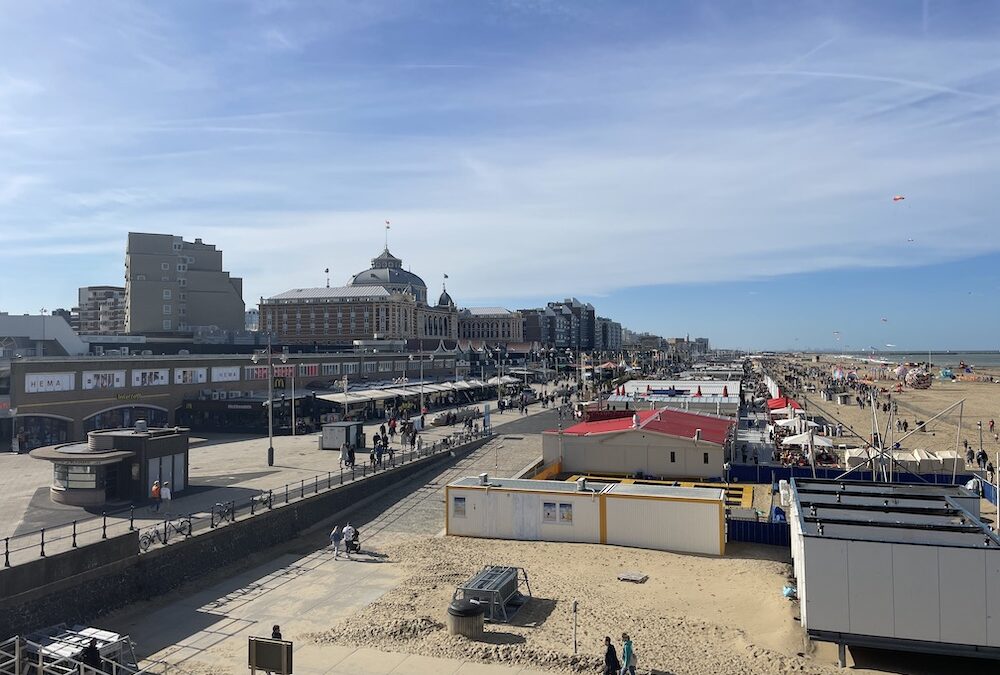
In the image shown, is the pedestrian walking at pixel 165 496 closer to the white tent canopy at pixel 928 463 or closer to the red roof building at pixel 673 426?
the red roof building at pixel 673 426

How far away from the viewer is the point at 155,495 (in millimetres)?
25266

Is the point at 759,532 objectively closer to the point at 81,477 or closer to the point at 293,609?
the point at 293,609

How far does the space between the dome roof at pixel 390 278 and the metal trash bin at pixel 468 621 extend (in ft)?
377

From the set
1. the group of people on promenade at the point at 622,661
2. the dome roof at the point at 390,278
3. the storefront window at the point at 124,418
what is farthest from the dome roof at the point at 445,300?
the group of people on promenade at the point at 622,661

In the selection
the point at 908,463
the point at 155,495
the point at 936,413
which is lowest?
the point at 936,413

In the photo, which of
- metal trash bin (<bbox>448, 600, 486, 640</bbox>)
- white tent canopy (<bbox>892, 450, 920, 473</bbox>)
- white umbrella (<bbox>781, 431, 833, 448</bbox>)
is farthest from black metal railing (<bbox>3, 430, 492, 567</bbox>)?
white tent canopy (<bbox>892, 450, 920, 473</bbox>)

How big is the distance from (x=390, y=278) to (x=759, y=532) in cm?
12162

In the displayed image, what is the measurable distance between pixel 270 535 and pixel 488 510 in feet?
27.0

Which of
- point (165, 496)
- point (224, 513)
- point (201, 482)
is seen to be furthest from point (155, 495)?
point (201, 482)

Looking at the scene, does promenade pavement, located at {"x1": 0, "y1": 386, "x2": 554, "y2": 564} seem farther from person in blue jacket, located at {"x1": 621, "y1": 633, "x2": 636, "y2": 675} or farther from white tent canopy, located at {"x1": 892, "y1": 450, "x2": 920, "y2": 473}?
white tent canopy, located at {"x1": 892, "y1": 450, "x2": 920, "y2": 473}

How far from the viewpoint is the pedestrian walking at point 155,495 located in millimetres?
24891

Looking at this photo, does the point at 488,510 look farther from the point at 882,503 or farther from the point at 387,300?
the point at 387,300

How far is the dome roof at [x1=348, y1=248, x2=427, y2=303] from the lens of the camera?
454 ft

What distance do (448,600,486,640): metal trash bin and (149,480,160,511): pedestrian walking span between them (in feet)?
45.1
